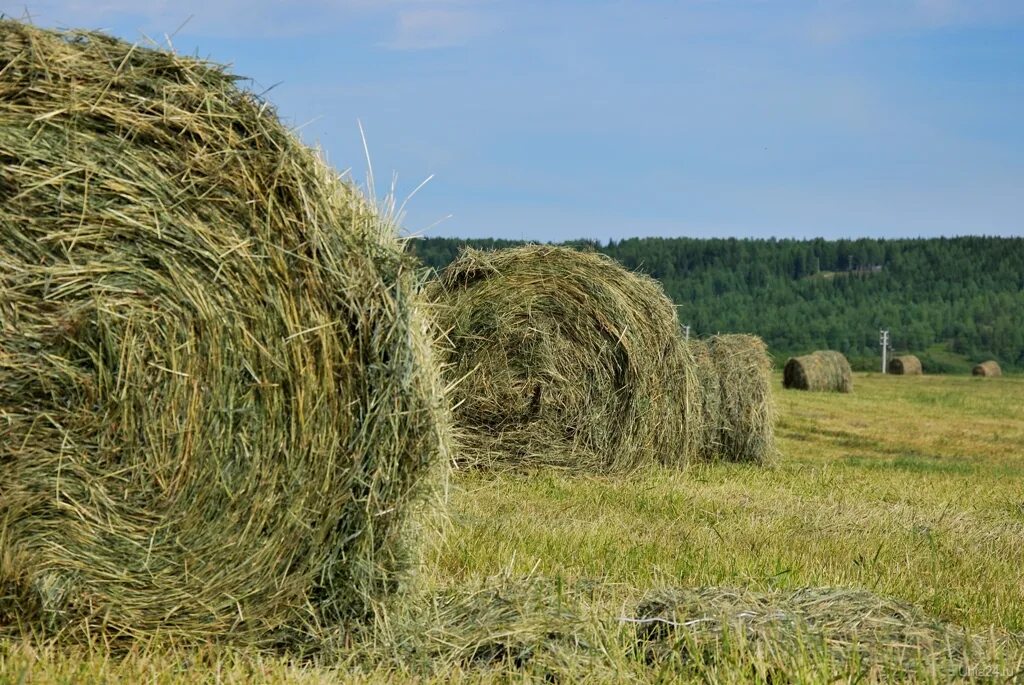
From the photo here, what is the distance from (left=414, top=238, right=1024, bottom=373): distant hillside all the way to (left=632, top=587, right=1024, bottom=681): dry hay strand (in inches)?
1925

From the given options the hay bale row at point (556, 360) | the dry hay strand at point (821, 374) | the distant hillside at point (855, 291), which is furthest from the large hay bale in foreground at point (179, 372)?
the distant hillside at point (855, 291)

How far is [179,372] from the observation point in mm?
4324

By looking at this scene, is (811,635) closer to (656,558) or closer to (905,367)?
(656,558)

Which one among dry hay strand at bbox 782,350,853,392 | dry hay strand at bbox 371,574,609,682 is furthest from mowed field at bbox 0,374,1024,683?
dry hay strand at bbox 782,350,853,392

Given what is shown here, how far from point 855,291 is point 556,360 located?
85156mm

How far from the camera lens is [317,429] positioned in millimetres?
4375

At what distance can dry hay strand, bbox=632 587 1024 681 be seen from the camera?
403 cm

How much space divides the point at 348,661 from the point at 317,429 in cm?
85

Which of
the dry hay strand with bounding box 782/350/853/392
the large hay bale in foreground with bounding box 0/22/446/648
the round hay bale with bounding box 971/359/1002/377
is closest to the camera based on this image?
the large hay bale in foreground with bounding box 0/22/446/648

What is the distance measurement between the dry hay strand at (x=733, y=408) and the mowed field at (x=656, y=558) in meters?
0.45

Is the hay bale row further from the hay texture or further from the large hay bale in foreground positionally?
the hay texture

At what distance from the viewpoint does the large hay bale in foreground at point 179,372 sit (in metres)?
4.35

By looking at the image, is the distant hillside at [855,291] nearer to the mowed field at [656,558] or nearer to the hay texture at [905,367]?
the hay texture at [905,367]

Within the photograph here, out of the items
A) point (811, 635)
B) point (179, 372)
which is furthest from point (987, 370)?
point (179, 372)
